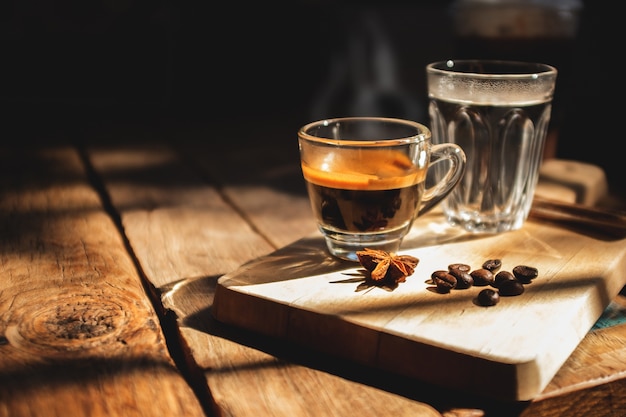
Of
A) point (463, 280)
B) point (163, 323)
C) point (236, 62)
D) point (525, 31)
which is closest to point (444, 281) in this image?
point (463, 280)

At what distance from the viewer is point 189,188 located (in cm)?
142

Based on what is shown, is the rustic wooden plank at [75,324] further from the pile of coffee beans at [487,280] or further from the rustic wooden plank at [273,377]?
the pile of coffee beans at [487,280]

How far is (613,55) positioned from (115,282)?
192 cm

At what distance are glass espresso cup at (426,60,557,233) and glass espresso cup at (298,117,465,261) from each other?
4.5 inches

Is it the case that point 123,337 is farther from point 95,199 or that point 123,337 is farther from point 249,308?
point 95,199

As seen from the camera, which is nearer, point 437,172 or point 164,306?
point 164,306

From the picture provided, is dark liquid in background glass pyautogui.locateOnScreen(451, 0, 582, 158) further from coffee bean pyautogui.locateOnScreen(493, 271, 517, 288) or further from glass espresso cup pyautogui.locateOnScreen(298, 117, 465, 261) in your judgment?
coffee bean pyautogui.locateOnScreen(493, 271, 517, 288)

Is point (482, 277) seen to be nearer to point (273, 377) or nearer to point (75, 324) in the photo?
point (273, 377)

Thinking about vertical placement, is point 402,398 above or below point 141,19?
below

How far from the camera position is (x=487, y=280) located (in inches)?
34.2

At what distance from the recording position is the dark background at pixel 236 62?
2260 millimetres

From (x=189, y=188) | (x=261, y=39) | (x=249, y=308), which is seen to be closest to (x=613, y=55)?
(x=261, y=39)

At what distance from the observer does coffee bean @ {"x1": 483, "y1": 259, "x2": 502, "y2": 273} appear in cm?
92

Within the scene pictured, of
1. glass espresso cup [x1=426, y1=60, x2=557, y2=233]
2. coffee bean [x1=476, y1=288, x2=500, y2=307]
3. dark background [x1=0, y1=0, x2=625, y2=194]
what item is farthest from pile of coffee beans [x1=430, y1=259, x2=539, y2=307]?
dark background [x1=0, y1=0, x2=625, y2=194]
